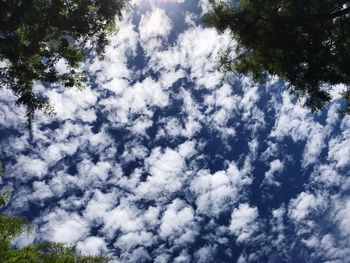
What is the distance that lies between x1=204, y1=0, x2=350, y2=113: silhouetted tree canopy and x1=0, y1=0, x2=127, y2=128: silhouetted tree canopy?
227 inches

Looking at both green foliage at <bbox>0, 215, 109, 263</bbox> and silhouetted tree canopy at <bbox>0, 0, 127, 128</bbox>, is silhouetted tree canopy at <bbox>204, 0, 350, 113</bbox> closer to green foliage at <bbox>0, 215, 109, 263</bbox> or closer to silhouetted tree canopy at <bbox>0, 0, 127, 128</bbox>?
silhouetted tree canopy at <bbox>0, 0, 127, 128</bbox>

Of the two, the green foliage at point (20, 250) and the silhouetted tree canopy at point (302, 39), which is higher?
the silhouetted tree canopy at point (302, 39)

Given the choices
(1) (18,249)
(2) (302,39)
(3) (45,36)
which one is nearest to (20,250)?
(1) (18,249)

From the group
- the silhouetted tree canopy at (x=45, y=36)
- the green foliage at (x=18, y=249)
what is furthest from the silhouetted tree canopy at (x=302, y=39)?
the green foliage at (x=18, y=249)

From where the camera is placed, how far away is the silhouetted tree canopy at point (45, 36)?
14.6m

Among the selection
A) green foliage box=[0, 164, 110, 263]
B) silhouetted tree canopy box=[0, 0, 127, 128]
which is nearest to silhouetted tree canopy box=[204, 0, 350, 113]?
silhouetted tree canopy box=[0, 0, 127, 128]

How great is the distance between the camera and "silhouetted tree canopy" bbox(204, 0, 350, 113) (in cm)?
1434

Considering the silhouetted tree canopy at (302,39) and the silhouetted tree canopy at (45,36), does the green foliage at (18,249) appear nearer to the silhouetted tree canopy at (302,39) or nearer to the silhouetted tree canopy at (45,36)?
the silhouetted tree canopy at (45,36)

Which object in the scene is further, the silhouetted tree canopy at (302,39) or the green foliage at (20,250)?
the green foliage at (20,250)

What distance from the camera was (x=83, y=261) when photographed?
23.3 meters

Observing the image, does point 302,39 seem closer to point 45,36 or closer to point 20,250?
point 45,36

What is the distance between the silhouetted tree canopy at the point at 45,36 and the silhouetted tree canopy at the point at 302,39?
5765 mm

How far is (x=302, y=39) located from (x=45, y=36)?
384 inches

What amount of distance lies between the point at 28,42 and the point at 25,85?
5.70 ft
